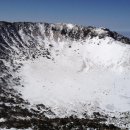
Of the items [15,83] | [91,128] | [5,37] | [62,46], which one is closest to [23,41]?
[5,37]

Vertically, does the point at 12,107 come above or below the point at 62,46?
below

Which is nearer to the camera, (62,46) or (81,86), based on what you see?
(81,86)

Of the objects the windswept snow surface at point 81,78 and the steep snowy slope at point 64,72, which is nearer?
the steep snowy slope at point 64,72

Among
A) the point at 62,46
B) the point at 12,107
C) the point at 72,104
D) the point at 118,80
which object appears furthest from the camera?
the point at 62,46

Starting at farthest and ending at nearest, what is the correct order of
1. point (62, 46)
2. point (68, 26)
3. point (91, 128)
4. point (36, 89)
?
point (68, 26) < point (62, 46) < point (36, 89) < point (91, 128)

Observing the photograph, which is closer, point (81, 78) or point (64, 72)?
point (81, 78)

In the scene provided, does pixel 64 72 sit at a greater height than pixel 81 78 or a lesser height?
greater

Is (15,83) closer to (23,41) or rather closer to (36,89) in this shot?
(36,89)
